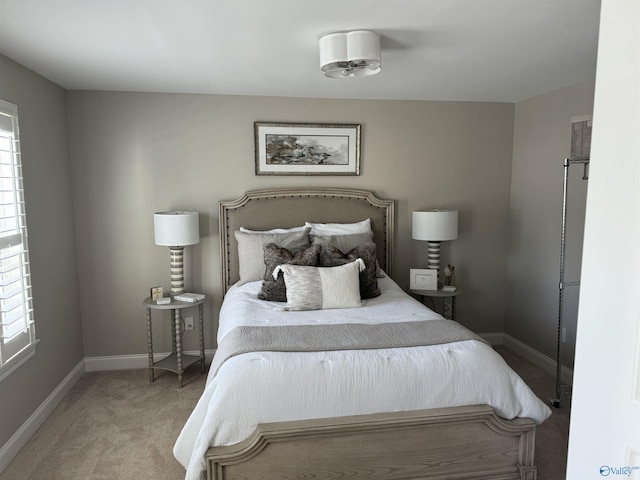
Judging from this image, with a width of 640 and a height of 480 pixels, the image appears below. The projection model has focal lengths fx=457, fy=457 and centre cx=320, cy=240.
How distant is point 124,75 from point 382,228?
2402 millimetres

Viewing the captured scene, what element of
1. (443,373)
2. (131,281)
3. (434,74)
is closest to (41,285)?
(131,281)


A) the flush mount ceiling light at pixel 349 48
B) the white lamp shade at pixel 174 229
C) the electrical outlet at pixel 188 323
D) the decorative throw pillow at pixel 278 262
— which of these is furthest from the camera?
the electrical outlet at pixel 188 323

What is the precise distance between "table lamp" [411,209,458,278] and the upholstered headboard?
0.27 meters

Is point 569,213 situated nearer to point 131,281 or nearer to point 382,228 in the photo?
point 382,228

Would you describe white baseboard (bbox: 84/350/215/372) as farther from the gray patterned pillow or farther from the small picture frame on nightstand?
the gray patterned pillow

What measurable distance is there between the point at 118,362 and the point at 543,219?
3885 millimetres

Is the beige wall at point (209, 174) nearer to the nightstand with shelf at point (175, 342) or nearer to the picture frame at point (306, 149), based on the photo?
the picture frame at point (306, 149)

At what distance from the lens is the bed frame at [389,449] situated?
210 centimetres

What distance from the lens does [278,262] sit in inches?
133

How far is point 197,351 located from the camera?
13.5 ft

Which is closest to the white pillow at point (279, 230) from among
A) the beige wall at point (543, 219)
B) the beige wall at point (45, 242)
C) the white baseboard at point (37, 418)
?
the beige wall at point (45, 242)

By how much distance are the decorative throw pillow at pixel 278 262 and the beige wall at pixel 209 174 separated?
77 cm

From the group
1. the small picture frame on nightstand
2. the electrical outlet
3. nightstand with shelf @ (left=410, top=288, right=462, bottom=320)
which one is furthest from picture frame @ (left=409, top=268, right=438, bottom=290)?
the small picture frame on nightstand

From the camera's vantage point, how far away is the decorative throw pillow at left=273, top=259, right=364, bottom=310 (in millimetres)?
3082
